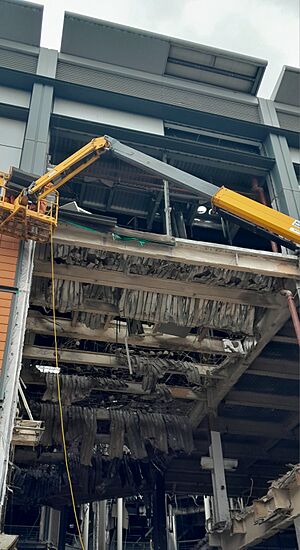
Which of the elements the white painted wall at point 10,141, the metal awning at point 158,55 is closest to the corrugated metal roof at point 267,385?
the metal awning at point 158,55

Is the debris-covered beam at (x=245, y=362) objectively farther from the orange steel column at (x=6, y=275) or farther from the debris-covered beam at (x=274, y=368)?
the orange steel column at (x=6, y=275)

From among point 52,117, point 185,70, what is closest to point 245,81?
point 185,70

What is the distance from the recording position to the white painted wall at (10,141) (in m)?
10.6

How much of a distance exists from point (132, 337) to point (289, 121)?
7.65 m

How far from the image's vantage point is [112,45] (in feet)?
42.4

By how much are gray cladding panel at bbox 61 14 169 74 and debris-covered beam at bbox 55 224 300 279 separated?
6.04 meters

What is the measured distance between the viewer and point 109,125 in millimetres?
11500

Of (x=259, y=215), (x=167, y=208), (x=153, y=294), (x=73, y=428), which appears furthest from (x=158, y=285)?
(x=73, y=428)

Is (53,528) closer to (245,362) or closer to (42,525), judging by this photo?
(42,525)

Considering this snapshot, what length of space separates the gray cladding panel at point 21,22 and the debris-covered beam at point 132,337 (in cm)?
726

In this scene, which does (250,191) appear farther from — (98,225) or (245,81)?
(98,225)

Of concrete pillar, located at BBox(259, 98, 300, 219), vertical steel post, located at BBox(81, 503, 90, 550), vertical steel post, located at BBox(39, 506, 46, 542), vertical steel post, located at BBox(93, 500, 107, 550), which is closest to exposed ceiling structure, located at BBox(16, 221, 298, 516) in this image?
concrete pillar, located at BBox(259, 98, 300, 219)

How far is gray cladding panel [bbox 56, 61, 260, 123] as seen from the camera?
12.6 metres

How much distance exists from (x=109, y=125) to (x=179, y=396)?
7.70 m
